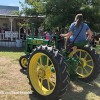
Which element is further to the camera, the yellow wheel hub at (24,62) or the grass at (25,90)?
the yellow wheel hub at (24,62)

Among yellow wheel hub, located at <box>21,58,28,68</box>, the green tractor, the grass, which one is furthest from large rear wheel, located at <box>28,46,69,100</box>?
yellow wheel hub, located at <box>21,58,28,68</box>

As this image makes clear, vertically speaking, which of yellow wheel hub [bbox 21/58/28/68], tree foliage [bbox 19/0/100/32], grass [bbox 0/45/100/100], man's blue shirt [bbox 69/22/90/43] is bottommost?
grass [bbox 0/45/100/100]

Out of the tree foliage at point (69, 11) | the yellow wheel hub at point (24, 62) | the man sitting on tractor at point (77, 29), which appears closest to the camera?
the man sitting on tractor at point (77, 29)

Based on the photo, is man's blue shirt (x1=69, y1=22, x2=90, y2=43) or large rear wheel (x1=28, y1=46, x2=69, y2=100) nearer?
large rear wheel (x1=28, y1=46, x2=69, y2=100)

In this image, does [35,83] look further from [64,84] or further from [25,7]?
[25,7]

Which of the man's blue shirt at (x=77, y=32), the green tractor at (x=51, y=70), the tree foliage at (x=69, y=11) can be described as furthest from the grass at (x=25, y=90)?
the tree foliage at (x=69, y=11)

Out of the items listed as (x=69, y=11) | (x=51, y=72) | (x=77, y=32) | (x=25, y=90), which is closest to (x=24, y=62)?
(x=25, y=90)

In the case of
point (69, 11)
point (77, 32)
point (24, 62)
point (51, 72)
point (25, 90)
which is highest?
point (69, 11)

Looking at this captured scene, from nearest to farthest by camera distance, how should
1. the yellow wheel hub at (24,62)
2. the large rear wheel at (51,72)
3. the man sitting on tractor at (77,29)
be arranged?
the large rear wheel at (51,72), the man sitting on tractor at (77,29), the yellow wheel hub at (24,62)

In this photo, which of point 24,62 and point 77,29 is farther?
point 24,62

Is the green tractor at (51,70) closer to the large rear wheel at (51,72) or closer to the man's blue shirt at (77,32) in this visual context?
the large rear wheel at (51,72)

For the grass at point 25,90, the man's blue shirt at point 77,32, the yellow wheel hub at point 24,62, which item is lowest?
the grass at point 25,90

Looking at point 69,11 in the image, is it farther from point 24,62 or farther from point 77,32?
point 77,32

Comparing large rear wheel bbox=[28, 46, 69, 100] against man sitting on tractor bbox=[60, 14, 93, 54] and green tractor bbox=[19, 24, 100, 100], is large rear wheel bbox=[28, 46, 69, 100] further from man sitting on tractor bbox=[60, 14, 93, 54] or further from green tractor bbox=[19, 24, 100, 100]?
man sitting on tractor bbox=[60, 14, 93, 54]
